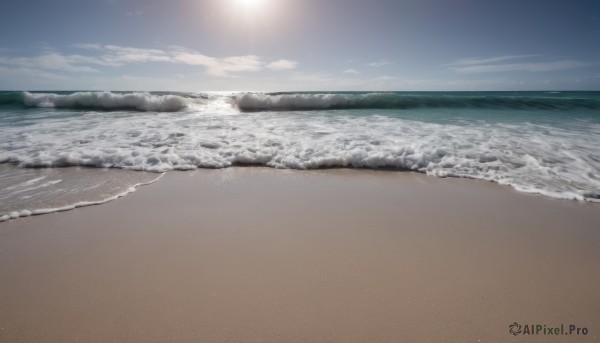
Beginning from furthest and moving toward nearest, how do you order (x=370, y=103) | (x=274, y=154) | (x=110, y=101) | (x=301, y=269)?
1. (x=370, y=103)
2. (x=110, y=101)
3. (x=274, y=154)
4. (x=301, y=269)

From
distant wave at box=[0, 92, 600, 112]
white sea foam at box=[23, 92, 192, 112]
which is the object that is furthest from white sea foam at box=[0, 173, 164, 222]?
white sea foam at box=[23, 92, 192, 112]

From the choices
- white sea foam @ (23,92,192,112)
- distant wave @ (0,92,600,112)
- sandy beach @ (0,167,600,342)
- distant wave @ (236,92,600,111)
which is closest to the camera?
sandy beach @ (0,167,600,342)

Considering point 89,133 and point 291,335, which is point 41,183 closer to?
point 89,133

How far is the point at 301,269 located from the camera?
2133mm

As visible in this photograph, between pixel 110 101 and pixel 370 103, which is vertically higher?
pixel 110 101

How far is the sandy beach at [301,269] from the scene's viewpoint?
1.65 m

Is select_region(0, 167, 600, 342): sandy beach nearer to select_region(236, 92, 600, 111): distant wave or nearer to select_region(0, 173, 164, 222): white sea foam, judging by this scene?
select_region(0, 173, 164, 222): white sea foam

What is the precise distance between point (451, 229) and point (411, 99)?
15.2 meters

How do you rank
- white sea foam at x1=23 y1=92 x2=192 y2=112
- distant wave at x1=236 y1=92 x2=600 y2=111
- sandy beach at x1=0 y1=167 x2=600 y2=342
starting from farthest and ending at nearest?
distant wave at x1=236 y1=92 x2=600 y2=111, white sea foam at x1=23 y1=92 x2=192 y2=112, sandy beach at x1=0 y1=167 x2=600 y2=342

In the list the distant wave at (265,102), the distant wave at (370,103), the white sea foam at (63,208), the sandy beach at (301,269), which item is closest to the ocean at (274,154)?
the white sea foam at (63,208)

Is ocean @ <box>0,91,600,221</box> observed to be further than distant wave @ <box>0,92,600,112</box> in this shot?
No

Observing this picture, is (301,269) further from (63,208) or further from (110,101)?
(110,101)

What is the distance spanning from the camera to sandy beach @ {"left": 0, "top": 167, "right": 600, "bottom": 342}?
1.65 meters

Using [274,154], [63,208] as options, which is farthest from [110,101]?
[63,208]
